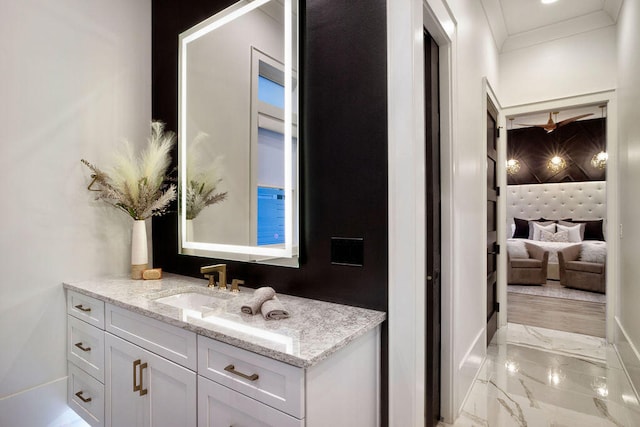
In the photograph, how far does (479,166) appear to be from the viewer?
2.67 metres

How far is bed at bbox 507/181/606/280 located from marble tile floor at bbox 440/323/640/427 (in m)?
3.29

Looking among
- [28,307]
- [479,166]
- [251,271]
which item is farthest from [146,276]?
[479,166]

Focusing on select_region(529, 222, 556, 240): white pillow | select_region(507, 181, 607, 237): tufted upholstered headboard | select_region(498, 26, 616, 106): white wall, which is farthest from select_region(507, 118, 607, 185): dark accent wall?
select_region(498, 26, 616, 106): white wall

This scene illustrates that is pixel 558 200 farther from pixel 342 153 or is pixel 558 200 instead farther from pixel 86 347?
pixel 86 347

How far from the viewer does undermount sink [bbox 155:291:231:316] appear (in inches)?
68.3

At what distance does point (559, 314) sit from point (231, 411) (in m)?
4.42

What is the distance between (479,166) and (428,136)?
107cm

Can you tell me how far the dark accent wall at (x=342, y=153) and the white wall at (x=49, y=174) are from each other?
1189 millimetres

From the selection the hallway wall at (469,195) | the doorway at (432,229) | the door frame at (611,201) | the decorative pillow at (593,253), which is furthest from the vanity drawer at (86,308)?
the decorative pillow at (593,253)

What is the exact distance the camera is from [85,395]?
5.87 ft

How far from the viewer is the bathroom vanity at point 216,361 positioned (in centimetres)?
101

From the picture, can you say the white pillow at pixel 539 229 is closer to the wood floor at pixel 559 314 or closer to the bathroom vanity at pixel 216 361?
the wood floor at pixel 559 314

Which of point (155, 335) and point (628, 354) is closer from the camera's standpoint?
point (155, 335)

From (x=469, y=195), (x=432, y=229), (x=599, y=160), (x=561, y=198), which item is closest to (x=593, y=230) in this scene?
(x=561, y=198)
